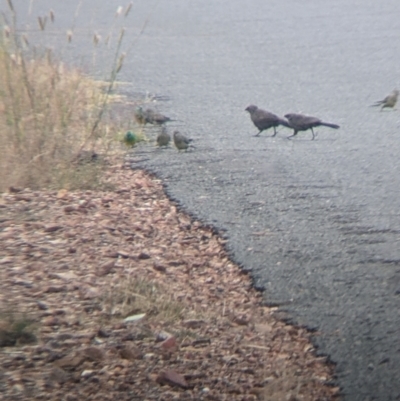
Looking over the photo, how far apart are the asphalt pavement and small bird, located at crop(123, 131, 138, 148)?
127 mm

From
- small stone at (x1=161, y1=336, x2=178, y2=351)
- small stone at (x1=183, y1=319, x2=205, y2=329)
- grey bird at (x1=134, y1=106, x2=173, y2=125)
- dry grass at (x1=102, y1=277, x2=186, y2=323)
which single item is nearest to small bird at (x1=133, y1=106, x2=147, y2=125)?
grey bird at (x1=134, y1=106, x2=173, y2=125)

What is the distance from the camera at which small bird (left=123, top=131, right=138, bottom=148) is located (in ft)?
28.5

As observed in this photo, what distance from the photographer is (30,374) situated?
4.36 meters

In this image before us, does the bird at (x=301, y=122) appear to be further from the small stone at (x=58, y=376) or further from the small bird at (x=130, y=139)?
the small stone at (x=58, y=376)

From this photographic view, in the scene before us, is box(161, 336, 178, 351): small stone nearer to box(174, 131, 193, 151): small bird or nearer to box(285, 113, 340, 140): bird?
box(174, 131, 193, 151): small bird

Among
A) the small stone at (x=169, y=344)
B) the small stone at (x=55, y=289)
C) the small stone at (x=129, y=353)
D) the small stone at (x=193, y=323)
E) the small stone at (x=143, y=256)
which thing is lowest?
the small stone at (x=193, y=323)

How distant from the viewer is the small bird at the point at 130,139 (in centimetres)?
870

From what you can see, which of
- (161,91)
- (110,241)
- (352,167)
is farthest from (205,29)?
(110,241)

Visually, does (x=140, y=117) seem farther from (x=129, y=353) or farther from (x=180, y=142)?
(x=129, y=353)

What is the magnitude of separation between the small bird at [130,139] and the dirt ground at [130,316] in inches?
71.4

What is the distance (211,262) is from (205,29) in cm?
995

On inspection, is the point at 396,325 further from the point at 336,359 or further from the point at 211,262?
the point at 211,262

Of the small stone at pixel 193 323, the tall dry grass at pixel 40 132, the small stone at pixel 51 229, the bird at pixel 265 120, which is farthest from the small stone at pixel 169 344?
the bird at pixel 265 120

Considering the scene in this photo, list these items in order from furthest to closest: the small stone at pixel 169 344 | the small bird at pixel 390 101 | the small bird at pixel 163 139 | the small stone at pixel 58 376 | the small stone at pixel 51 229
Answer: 1. the small bird at pixel 390 101
2. the small bird at pixel 163 139
3. the small stone at pixel 51 229
4. the small stone at pixel 169 344
5. the small stone at pixel 58 376
